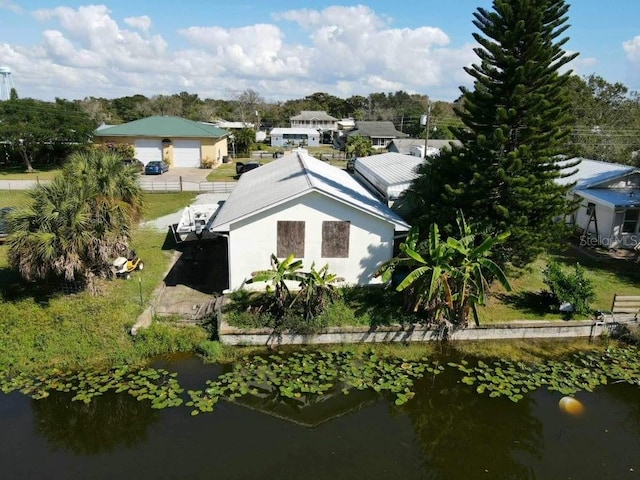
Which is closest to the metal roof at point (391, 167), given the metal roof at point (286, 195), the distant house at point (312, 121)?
the metal roof at point (286, 195)

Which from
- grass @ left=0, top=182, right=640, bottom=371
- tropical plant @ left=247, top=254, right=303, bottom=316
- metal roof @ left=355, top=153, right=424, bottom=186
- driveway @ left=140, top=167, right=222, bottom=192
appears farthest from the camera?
driveway @ left=140, top=167, right=222, bottom=192

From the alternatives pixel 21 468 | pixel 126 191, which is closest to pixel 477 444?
pixel 21 468

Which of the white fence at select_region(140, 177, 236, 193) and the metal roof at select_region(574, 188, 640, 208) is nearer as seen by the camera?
the metal roof at select_region(574, 188, 640, 208)

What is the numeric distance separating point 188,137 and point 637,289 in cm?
3298

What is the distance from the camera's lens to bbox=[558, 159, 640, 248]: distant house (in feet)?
62.5

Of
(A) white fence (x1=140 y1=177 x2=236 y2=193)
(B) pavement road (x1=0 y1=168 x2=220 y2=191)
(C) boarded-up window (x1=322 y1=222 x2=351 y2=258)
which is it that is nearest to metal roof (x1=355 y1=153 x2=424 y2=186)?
(C) boarded-up window (x1=322 y1=222 x2=351 y2=258)

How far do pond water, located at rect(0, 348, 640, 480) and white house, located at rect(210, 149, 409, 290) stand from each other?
4.12 m

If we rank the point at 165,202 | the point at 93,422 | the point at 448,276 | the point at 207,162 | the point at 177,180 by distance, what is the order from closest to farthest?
the point at 93,422 < the point at 448,276 < the point at 165,202 < the point at 177,180 < the point at 207,162

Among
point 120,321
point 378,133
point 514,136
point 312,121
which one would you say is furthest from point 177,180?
point 312,121

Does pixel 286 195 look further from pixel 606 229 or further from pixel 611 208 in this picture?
pixel 606 229

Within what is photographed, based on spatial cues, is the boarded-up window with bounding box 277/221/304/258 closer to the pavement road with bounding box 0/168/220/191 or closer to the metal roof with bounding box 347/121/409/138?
the pavement road with bounding box 0/168/220/191

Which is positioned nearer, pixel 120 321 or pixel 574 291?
pixel 120 321

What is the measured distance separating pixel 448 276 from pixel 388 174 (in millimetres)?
8553

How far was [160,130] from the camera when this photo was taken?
1539 inches
